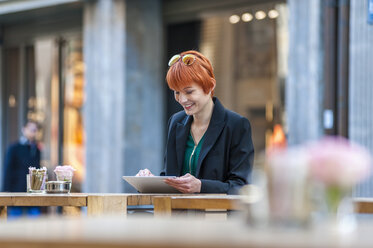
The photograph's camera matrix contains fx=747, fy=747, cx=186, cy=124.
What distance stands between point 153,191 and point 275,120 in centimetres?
744

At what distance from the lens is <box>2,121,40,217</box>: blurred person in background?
9758 millimetres

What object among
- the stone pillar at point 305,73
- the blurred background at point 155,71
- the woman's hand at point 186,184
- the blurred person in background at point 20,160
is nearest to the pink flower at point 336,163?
the woman's hand at point 186,184

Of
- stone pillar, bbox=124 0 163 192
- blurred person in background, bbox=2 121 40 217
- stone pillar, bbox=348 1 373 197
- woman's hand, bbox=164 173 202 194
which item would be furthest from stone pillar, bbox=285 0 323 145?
woman's hand, bbox=164 173 202 194

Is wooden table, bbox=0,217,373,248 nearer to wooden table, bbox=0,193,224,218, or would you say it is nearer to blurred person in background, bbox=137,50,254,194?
wooden table, bbox=0,193,224,218

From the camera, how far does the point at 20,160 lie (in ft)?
32.3

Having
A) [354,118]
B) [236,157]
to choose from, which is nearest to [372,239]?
[236,157]

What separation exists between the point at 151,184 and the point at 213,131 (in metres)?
0.47

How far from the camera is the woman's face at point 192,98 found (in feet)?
13.1

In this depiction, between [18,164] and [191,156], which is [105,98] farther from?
[191,156]

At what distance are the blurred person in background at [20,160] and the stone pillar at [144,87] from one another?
4.08 ft

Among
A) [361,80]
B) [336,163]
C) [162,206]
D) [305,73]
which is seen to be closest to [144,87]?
[305,73]

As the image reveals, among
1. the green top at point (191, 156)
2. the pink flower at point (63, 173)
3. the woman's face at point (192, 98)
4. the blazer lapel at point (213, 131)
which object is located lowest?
the pink flower at point (63, 173)

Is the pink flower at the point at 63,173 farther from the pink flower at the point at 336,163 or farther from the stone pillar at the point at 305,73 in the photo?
the stone pillar at the point at 305,73

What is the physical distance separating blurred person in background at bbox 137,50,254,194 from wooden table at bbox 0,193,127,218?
1.34 feet
